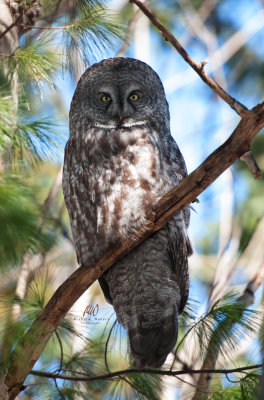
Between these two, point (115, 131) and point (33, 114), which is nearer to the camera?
point (33, 114)

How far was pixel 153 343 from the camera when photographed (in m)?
2.90

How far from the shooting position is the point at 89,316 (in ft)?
11.2

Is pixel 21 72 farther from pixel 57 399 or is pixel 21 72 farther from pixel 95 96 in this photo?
pixel 57 399

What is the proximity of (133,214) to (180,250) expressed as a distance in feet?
1.16

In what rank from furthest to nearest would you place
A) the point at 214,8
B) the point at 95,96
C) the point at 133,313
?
the point at 214,8
the point at 95,96
the point at 133,313

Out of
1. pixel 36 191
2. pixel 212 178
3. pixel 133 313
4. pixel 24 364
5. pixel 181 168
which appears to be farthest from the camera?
pixel 181 168

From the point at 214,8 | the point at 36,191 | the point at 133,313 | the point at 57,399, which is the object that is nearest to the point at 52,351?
the point at 57,399

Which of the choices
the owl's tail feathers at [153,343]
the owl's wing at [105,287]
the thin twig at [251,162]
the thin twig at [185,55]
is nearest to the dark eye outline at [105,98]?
the thin twig at [185,55]

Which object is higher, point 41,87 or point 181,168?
point 41,87

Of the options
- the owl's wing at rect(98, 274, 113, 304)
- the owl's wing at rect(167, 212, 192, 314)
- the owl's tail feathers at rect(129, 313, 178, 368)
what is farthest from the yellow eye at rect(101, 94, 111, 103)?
the owl's tail feathers at rect(129, 313, 178, 368)

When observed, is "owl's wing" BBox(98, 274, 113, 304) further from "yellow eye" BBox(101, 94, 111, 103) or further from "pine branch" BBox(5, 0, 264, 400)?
"yellow eye" BBox(101, 94, 111, 103)

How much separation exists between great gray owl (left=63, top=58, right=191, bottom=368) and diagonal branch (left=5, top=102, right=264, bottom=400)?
108 millimetres

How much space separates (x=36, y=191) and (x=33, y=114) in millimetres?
533

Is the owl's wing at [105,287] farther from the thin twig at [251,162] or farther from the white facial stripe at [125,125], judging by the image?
the thin twig at [251,162]
